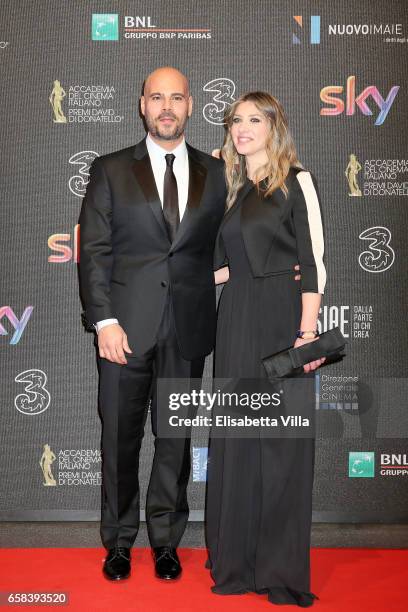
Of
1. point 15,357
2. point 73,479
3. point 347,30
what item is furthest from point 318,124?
point 73,479

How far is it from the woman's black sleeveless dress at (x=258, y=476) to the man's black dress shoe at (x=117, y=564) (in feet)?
1.24

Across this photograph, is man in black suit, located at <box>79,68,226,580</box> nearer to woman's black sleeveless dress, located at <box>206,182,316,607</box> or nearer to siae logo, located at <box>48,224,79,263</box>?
woman's black sleeveless dress, located at <box>206,182,316,607</box>

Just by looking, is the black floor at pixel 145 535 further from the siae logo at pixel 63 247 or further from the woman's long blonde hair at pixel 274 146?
the woman's long blonde hair at pixel 274 146

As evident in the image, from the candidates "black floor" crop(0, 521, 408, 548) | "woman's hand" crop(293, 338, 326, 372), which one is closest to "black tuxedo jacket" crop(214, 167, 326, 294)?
"woman's hand" crop(293, 338, 326, 372)

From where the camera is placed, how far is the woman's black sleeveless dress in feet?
8.57

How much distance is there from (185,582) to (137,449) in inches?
22.4

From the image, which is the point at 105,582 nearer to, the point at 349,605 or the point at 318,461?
the point at 349,605

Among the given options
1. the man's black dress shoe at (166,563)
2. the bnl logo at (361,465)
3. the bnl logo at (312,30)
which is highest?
the bnl logo at (312,30)

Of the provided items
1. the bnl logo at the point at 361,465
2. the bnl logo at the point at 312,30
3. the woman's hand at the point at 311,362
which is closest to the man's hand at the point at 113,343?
the woman's hand at the point at 311,362

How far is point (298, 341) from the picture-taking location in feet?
8.52

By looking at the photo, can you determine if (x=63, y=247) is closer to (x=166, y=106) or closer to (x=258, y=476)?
(x=166, y=106)

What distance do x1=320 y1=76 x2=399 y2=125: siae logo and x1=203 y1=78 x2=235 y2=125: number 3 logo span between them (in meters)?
0.46

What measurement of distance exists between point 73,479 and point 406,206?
7.21ft

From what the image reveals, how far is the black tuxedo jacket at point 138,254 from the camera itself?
2.72 m
